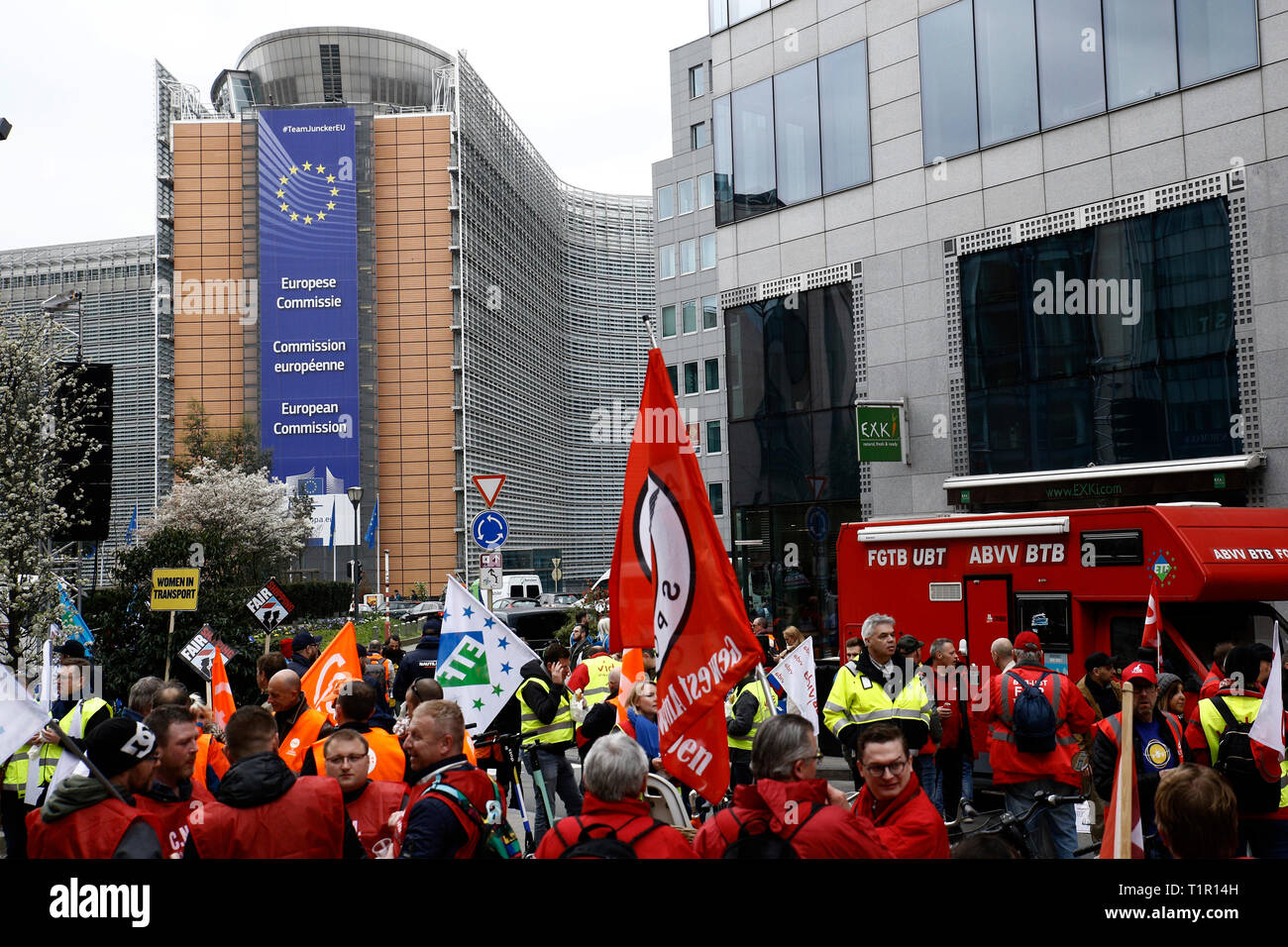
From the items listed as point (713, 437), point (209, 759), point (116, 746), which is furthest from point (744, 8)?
point (713, 437)

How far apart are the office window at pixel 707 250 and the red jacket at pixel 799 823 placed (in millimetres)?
55605

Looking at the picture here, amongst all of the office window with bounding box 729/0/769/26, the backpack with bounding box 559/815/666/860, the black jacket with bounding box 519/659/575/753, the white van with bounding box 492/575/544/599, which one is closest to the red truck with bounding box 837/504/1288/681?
the black jacket with bounding box 519/659/575/753

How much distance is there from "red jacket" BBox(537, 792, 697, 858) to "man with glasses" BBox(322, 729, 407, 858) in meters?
1.81

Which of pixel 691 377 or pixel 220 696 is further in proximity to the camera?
pixel 691 377

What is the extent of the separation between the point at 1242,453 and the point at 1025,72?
8575 millimetres

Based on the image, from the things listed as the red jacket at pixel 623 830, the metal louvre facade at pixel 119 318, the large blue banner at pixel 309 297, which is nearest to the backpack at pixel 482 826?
the red jacket at pixel 623 830

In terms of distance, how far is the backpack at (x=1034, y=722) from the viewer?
7.49 meters

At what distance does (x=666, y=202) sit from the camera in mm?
61844

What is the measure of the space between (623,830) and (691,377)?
53231 mm

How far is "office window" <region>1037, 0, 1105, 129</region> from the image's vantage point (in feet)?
67.3

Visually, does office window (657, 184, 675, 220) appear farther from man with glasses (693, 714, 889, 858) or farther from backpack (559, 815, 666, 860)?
backpack (559, 815, 666, 860)

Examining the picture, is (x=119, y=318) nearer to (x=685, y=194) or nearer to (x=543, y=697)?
(x=685, y=194)
